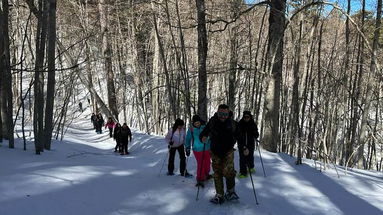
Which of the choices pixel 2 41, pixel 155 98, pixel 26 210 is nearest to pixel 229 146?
pixel 26 210

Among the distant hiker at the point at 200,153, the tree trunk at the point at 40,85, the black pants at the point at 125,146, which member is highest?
the tree trunk at the point at 40,85

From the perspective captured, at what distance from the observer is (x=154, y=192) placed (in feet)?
19.5

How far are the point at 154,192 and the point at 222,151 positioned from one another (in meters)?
1.50

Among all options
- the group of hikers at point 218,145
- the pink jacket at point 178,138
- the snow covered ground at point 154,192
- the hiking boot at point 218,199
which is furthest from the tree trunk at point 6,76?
the hiking boot at point 218,199

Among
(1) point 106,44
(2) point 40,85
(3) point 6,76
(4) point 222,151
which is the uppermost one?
(1) point 106,44

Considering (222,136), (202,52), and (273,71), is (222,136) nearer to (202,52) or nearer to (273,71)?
(202,52)

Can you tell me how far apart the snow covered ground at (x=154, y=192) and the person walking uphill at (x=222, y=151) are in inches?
9.2

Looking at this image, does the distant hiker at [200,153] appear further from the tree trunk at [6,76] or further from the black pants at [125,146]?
the black pants at [125,146]

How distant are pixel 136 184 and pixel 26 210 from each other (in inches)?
89.2

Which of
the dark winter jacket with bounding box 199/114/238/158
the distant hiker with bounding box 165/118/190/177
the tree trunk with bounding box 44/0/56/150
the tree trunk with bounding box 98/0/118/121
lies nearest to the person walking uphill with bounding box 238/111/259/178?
the distant hiker with bounding box 165/118/190/177

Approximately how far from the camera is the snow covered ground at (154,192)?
4922 mm

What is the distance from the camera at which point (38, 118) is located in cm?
865

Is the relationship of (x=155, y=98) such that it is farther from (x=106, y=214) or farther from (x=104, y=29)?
(x=106, y=214)

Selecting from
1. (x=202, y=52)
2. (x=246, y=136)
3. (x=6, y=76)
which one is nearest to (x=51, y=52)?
(x=6, y=76)
